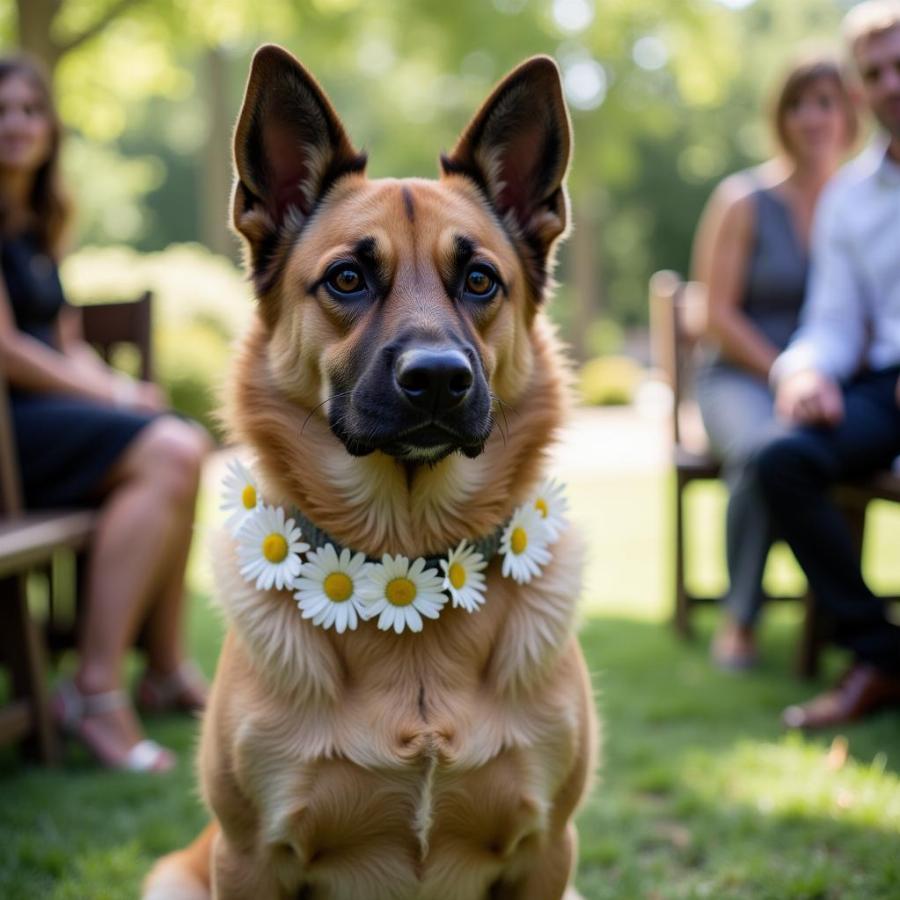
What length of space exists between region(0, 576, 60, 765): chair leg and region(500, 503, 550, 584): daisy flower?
6.74 feet

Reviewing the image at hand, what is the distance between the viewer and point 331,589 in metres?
2.08

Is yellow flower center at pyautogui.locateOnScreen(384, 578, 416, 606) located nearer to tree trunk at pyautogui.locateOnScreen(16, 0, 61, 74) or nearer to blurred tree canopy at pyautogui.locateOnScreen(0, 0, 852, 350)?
blurred tree canopy at pyautogui.locateOnScreen(0, 0, 852, 350)

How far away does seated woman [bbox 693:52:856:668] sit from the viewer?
452 centimetres

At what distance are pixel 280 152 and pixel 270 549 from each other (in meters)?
0.89

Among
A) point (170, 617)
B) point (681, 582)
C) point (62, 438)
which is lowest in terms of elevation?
point (681, 582)

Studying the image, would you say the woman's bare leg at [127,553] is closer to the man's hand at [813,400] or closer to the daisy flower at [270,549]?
the daisy flower at [270,549]

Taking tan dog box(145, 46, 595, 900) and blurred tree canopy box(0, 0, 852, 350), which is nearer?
tan dog box(145, 46, 595, 900)

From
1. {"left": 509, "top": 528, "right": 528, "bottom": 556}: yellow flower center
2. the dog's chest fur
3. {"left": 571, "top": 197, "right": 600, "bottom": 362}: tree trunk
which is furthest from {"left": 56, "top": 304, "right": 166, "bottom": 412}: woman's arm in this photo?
{"left": 571, "top": 197, "right": 600, "bottom": 362}: tree trunk

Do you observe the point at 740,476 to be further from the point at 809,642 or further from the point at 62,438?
the point at 62,438

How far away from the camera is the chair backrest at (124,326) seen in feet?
14.7

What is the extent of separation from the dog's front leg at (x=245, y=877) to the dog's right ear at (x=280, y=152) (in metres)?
1.23

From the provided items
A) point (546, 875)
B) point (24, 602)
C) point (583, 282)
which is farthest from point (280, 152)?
point (583, 282)

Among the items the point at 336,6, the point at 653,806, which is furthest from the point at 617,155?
the point at 653,806

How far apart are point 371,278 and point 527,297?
40 cm
